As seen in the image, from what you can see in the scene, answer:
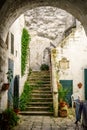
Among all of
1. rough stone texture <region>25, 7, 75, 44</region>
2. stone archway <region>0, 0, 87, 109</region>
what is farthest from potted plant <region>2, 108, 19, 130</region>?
rough stone texture <region>25, 7, 75, 44</region>

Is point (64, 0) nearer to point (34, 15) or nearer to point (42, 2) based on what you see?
point (42, 2)

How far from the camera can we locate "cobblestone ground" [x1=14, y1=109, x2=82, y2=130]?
31.3 ft

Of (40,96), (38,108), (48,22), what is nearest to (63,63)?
(40,96)

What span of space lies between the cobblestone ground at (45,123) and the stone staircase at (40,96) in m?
0.94

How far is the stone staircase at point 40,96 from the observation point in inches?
511

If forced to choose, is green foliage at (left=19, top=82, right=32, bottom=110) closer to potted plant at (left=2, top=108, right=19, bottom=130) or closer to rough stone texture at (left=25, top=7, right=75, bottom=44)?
potted plant at (left=2, top=108, right=19, bottom=130)

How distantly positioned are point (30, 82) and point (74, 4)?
851 cm

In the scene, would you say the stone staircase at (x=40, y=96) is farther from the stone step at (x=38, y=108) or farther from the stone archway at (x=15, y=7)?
the stone archway at (x=15, y=7)

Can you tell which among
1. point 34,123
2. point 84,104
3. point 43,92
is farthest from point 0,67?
point 43,92

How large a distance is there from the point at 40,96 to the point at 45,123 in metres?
3.93

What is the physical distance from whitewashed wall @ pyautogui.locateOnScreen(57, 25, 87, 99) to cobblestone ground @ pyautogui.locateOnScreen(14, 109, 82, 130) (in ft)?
15.1

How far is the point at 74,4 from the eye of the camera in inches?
333

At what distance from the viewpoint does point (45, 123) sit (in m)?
10.5

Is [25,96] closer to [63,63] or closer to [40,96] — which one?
[40,96]
